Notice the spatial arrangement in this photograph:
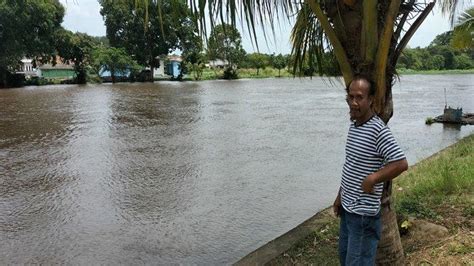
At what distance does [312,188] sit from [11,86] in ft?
154

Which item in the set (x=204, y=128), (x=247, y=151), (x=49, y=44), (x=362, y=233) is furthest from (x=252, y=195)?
(x=49, y=44)

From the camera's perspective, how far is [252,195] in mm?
8375

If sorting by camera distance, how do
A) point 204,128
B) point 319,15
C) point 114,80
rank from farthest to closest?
point 114,80 < point 204,128 < point 319,15

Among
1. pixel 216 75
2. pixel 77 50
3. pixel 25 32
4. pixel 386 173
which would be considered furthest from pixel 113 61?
pixel 386 173

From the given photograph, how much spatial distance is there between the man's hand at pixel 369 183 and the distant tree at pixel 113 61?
55.7 m

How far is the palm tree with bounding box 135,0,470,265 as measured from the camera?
9.09 feet

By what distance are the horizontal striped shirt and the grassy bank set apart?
3.58ft

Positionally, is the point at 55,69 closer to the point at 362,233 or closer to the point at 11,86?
the point at 11,86

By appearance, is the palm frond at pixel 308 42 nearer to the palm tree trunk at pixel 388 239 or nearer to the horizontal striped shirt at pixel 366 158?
the palm tree trunk at pixel 388 239

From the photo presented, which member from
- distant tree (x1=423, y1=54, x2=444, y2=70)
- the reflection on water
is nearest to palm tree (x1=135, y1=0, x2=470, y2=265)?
the reflection on water

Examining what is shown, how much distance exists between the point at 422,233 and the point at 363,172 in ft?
5.22

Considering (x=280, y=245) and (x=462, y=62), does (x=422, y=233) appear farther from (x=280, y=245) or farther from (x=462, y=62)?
(x=462, y=62)

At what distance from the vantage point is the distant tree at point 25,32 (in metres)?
42.2

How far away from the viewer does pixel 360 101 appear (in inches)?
100.0
